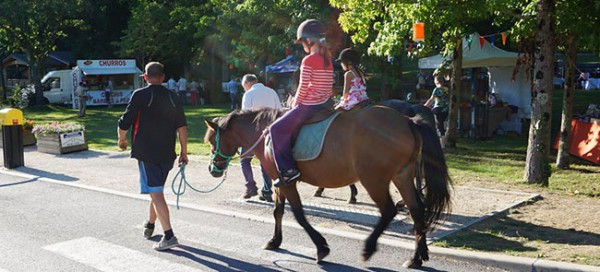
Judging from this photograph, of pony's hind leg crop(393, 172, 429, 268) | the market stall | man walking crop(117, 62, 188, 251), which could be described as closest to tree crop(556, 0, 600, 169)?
pony's hind leg crop(393, 172, 429, 268)

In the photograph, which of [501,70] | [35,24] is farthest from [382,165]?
[35,24]

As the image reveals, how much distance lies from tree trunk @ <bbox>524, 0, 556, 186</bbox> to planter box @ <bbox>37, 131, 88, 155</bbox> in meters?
11.0

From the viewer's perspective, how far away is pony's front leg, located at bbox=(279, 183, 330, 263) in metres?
5.89

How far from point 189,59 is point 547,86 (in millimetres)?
32280

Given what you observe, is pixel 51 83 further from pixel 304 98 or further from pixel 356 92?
pixel 304 98

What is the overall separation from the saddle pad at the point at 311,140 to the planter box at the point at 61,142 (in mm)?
10482

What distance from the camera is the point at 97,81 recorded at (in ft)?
115

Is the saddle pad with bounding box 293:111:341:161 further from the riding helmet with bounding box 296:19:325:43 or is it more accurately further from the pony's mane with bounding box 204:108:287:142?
the riding helmet with bounding box 296:19:325:43

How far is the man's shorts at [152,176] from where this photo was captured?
20.9ft

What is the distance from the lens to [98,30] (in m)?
43.2

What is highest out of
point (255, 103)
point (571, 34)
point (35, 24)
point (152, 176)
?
point (35, 24)

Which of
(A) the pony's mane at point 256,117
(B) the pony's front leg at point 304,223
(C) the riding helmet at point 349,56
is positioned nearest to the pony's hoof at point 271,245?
(B) the pony's front leg at point 304,223

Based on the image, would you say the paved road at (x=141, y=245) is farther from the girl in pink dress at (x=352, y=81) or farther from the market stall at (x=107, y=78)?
the market stall at (x=107, y=78)

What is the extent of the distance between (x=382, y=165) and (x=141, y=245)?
9.94ft
